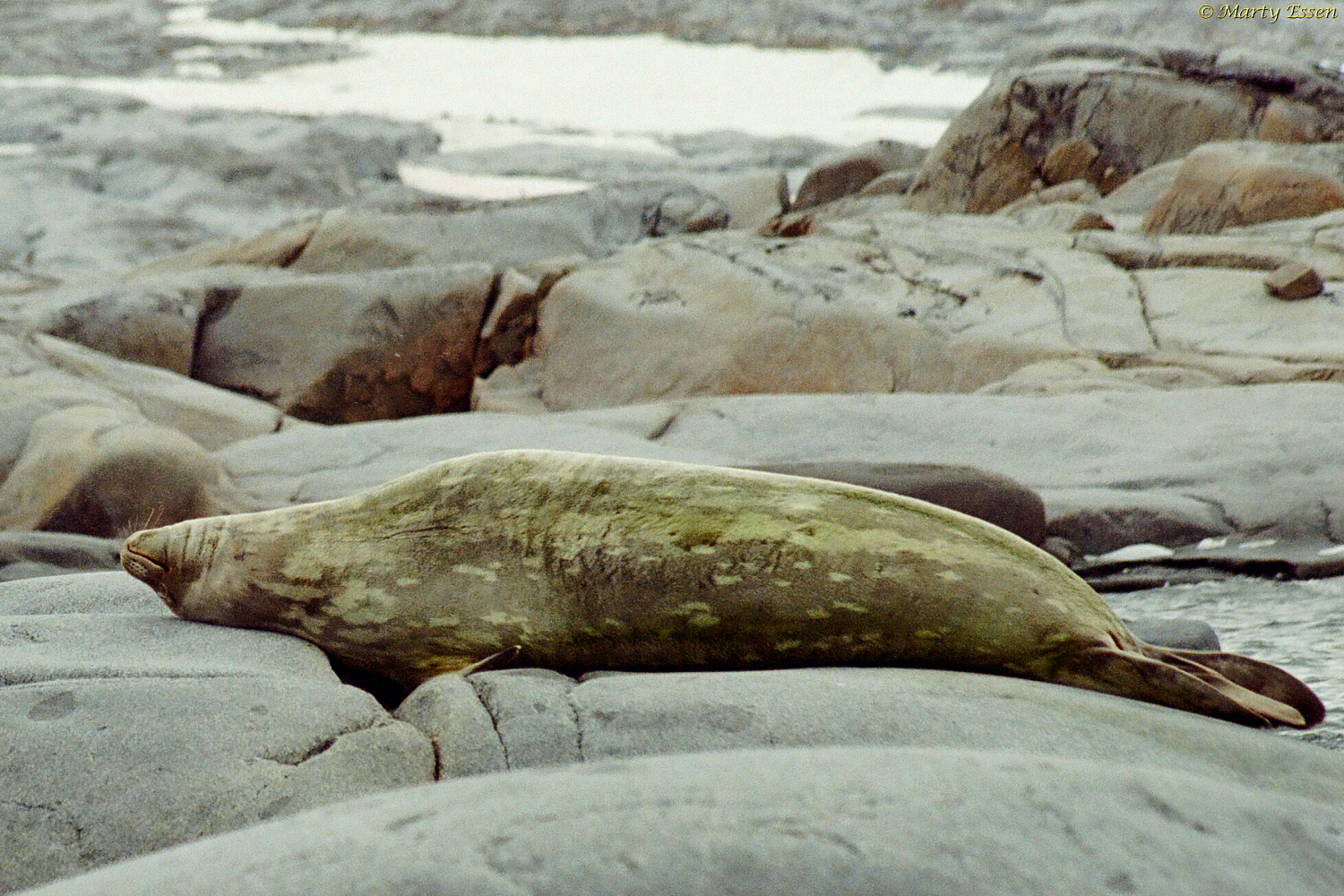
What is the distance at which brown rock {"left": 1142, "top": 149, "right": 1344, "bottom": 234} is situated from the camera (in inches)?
337

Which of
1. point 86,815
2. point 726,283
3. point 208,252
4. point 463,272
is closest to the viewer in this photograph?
point 86,815

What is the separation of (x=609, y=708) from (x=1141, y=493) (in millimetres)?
2834

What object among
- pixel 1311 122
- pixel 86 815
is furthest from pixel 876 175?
pixel 86 815

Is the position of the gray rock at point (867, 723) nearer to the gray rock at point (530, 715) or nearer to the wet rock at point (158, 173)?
the gray rock at point (530, 715)

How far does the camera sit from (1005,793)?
1452 millimetres

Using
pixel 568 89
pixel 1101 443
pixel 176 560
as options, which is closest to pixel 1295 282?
pixel 1101 443

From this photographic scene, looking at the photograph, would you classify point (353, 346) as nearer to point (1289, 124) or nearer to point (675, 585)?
point (675, 585)

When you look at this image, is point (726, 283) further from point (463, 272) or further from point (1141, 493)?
point (1141, 493)

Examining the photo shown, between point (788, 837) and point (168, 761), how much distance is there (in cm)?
102

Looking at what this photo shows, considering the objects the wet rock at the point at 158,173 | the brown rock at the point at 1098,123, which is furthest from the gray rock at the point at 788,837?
the wet rock at the point at 158,173

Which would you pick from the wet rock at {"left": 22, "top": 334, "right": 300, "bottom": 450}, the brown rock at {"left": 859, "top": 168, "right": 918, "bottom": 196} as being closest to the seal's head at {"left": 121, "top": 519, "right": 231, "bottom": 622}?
the wet rock at {"left": 22, "top": 334, "right": 300, "bottom": 450}

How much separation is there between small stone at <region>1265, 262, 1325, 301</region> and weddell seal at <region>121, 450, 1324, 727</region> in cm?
489

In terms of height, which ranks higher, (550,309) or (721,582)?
(721,582)

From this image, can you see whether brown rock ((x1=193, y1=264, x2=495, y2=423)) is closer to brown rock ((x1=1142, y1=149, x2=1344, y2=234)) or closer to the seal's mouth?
brown rock ((x1=1142, y1=149, x2=1344, y2=234))
